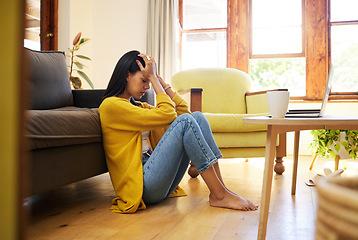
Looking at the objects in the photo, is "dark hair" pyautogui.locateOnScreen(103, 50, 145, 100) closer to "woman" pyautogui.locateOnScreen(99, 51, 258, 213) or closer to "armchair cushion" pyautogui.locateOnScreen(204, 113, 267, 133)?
"woman" pyautogui.locateOnScreen(99, 51, 258, 213)

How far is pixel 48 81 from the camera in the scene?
220 cm

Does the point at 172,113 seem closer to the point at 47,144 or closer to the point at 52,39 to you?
the point at 47,144

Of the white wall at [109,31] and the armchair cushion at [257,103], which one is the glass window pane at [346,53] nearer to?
the armchair cushion at [257,103]

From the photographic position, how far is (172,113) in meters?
1.65

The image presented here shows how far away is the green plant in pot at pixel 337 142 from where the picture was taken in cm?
251

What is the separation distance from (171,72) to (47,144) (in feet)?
10.2

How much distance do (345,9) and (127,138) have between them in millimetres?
3691

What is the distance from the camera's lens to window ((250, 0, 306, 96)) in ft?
13.9

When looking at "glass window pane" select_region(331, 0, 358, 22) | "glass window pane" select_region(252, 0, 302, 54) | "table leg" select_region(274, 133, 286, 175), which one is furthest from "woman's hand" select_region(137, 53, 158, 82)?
"glass window pane" select_region(331, 0, 358, 22)

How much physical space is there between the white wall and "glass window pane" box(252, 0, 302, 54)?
58.9 inches

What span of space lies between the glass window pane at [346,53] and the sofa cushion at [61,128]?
137 inches

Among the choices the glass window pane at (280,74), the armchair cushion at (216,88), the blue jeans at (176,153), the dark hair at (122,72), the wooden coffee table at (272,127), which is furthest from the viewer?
the glass window pane at (280,74)

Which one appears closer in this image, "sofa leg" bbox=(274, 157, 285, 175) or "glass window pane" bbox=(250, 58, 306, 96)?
"sofa leg" bbox=(274, 157, 285, 175)

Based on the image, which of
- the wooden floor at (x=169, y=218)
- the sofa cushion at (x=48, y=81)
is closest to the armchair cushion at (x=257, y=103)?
the wooden floor at (x=169, y=218)
